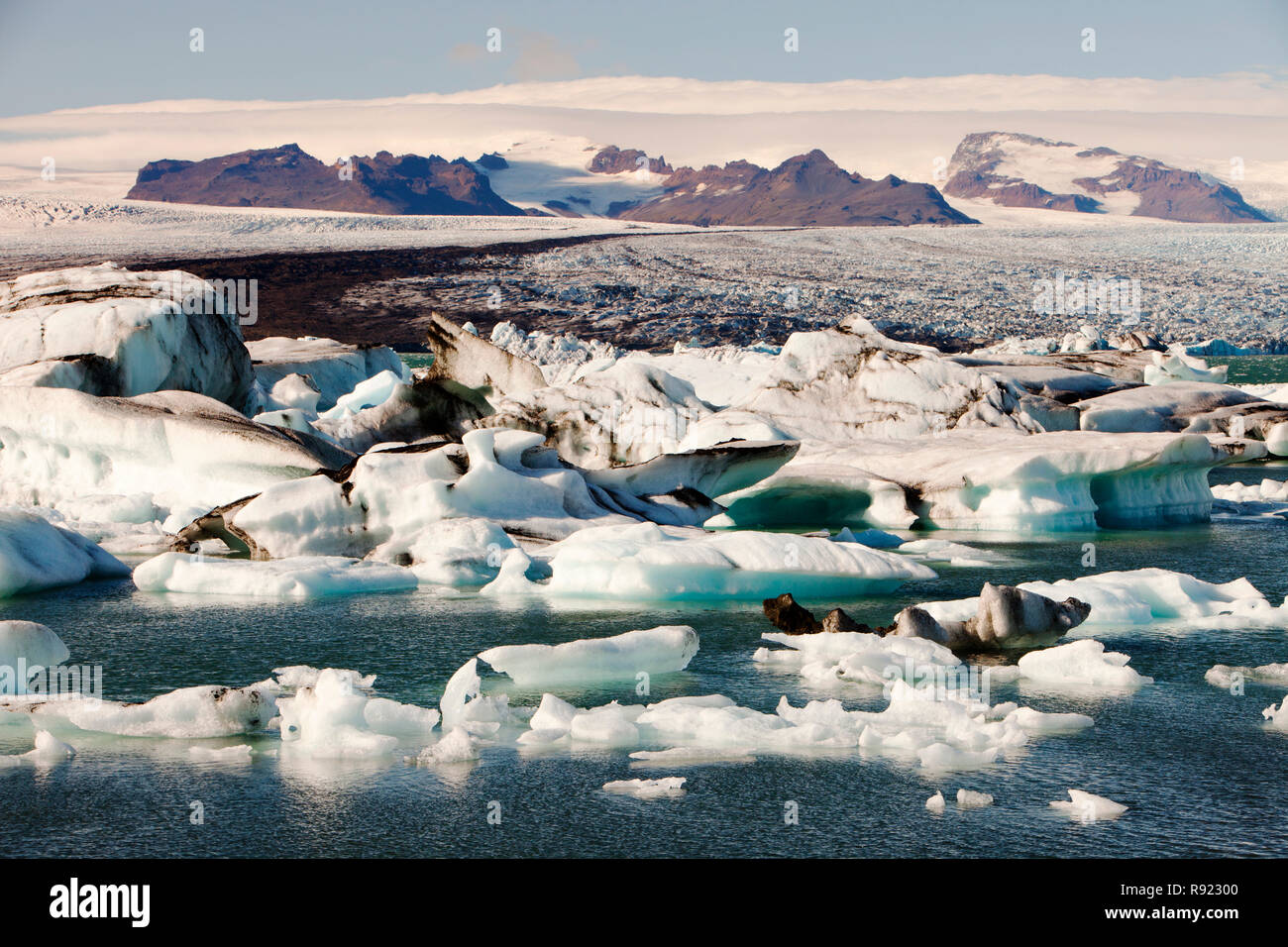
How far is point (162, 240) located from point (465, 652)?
63356mm

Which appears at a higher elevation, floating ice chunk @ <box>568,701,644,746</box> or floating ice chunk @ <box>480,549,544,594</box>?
floating ice chunk @ <box>568,701,644,746</box>

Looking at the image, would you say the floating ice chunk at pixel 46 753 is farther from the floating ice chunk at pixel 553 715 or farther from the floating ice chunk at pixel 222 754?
the floating ice chunk at pixel 553 715

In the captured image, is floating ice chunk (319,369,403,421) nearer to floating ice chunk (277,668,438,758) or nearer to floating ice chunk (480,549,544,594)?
floating ice chunk (480,549,544,594)

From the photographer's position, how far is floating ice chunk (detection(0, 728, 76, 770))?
4.32 metres

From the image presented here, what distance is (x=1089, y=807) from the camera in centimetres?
377

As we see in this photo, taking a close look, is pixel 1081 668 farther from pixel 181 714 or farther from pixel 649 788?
pixel 181 714

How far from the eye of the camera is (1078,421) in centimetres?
1527

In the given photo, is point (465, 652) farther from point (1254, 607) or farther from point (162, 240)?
point (162, 240)

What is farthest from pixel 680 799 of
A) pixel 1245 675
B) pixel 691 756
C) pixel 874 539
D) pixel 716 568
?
pixel 874 539

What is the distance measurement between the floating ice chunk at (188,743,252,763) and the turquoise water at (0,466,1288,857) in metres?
0.05

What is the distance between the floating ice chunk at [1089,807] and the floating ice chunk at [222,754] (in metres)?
2.60

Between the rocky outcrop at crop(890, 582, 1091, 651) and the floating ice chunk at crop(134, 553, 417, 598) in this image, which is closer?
the rocky outcrop at crop(890, 582, 1091, 651)

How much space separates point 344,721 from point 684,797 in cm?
134
